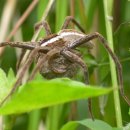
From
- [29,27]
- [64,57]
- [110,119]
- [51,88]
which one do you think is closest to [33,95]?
[51,88]

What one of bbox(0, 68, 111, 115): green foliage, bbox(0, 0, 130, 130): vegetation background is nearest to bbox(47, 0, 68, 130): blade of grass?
bbox(0, 0, 130, 130): vegetation background

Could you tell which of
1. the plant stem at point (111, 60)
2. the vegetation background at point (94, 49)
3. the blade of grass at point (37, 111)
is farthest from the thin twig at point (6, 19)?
the plant stem at point (111, 60)

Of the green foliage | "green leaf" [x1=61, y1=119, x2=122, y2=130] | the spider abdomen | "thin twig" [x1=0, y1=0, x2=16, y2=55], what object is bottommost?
"green leaf" [x1=61, y1=119, x2=122, y2=130]

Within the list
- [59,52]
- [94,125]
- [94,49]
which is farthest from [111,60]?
[94,49]

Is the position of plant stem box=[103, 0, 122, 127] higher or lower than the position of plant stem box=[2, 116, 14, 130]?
higher

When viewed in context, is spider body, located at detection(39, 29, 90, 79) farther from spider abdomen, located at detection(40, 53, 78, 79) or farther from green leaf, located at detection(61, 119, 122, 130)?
green leaf, located at detection(61, 119, 122, 130)

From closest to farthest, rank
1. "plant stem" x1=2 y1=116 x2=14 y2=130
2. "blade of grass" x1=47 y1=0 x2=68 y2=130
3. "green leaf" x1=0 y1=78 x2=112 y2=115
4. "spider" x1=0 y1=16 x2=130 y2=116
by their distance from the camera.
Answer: "green leaf" x1=0 y1=78 x2=112 y2=115 < "plant stem" x1=2 y1=116 x2=14 y2=130 < "spider" x1=0 y1=16 x2=130 y2=116 < "blade of grass" x1=47 y1=0 x2=68 y2=130

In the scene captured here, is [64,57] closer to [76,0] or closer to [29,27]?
[76,0]

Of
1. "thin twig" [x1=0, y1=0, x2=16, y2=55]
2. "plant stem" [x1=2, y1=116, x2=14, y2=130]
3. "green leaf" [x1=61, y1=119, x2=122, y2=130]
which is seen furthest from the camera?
"thin twig" [x1=0, y1=0, x2=16, y2=55]
